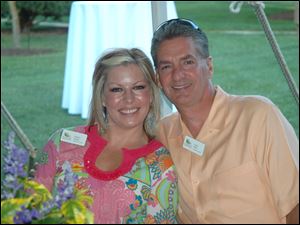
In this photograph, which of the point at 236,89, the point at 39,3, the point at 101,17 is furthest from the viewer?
the point at 39,3

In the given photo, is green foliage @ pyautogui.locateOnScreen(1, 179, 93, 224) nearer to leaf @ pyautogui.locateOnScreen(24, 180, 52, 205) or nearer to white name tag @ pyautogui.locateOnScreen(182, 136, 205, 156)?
leaf @ pyautogui.locateOnScreen(24, 180, 52, 205)

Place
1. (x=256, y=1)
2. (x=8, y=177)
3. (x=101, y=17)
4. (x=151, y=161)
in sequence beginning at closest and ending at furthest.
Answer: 1. (x=8, y=177)
2. (x=151, y=161)
3. (x=256, y=1)
4. (x=101, y=17)

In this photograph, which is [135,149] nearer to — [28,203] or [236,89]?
[28,203]

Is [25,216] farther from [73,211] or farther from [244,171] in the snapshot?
[244,171]

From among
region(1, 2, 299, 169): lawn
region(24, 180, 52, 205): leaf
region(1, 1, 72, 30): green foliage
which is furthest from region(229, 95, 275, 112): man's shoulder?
region(1, 1, 72, 30): green foliage

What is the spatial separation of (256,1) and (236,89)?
685 centimetres

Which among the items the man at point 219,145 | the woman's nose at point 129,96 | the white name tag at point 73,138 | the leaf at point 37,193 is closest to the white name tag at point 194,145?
the man at point 219,145

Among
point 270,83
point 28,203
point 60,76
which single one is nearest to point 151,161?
point 28,203

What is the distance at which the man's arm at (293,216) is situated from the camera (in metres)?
1.67

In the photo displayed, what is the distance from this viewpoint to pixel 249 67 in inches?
480

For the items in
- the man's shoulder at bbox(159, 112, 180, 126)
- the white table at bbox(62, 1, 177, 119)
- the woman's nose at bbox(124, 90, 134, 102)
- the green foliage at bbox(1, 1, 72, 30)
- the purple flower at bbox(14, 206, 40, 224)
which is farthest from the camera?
the green foliage at bbox(1, 1, 72, 30)

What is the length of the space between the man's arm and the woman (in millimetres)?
330

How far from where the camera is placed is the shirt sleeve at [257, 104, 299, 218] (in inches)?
65.6

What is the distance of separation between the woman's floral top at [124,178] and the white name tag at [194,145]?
0.07 meters
